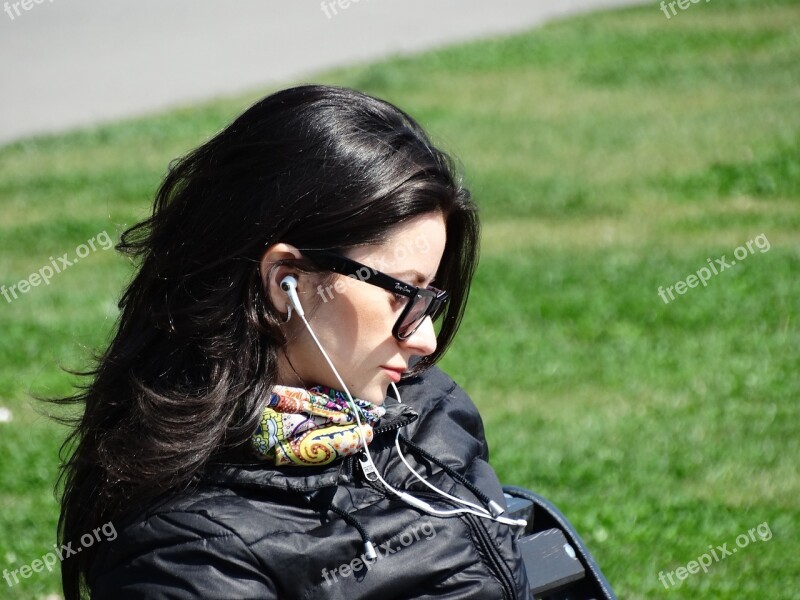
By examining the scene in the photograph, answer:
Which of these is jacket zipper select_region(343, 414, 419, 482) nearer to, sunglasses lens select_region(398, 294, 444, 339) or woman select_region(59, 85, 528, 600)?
woman select_region(59, 85, 528, 600)

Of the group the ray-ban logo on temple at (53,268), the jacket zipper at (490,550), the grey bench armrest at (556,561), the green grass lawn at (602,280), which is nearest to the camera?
the jacket zipper at (490,550)

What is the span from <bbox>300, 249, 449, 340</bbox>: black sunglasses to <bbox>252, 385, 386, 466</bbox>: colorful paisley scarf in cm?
17

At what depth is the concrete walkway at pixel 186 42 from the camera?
10180 mm

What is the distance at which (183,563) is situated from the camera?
6.25 ft

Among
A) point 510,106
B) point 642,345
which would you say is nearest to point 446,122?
point 510,106

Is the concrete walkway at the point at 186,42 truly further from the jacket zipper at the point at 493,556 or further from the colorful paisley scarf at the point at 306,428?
the jacket zipper at the point at 493,556

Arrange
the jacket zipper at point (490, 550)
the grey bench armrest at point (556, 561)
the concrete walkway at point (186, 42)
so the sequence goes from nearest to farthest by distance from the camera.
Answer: the jacket zipper at point (490, 550), the grey bench armrest at point (556, 561), the concrete walkway at point (186, 42)

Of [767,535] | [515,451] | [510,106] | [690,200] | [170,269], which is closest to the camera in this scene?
[170,269]

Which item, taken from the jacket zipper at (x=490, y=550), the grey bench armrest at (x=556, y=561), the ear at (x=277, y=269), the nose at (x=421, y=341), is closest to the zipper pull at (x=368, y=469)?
the jacket zipper at (x=490, y=550)

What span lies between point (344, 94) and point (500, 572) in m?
0.92

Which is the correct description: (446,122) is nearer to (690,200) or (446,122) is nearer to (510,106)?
(510,106)

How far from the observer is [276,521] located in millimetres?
1991

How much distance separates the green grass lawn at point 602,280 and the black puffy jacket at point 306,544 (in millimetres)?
1422

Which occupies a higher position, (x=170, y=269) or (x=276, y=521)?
(x=170, y=269)
